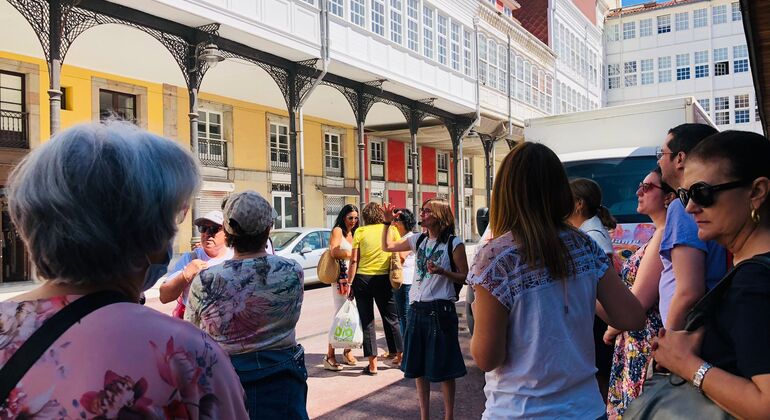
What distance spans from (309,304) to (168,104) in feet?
34.2

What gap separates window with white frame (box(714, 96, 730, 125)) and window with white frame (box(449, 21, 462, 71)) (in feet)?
98.9

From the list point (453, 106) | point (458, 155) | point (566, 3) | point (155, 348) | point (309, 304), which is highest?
point (566, 3)

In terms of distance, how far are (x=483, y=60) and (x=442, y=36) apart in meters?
3.44

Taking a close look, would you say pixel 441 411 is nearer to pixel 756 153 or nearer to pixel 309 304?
pixel 756 153

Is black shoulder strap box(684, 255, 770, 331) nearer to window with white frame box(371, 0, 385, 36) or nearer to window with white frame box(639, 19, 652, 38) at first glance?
window with white frame box(371, 0, 385, 36)

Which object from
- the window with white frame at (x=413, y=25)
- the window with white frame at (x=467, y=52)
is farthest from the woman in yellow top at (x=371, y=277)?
the window with white frame at (x=467, y=52)

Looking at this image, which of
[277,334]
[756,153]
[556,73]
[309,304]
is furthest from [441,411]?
[556,73]

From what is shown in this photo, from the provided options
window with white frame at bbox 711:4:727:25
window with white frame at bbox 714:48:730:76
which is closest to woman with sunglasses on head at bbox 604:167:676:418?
window with white frame at bbox 714:48:730:76

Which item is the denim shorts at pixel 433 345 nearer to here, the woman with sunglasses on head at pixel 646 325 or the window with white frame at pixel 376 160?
the woman with sunglasses on head at pixel 646 325

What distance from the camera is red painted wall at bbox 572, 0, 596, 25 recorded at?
39.3 meters

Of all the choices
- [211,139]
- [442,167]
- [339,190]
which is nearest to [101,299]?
[211,139]

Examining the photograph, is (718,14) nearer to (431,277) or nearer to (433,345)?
(431,277)

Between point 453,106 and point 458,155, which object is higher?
point 453,106

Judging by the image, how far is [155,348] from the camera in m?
1.06
